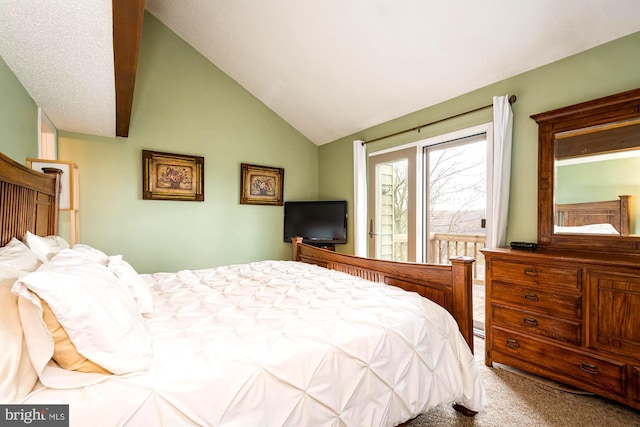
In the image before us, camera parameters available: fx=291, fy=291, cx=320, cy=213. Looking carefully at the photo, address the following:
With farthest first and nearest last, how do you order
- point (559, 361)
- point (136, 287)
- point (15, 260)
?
point (559, 361) → point (136, 287) → point (15, 260)

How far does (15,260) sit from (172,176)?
267 cm

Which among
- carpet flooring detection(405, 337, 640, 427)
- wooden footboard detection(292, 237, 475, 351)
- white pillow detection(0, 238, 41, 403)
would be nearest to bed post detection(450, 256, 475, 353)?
wooden footboard detection(292, 237, 475, 351)

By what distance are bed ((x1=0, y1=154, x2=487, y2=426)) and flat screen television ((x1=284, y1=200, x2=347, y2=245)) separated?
2.31 meters

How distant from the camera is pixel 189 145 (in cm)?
387

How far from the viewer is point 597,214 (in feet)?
6.95

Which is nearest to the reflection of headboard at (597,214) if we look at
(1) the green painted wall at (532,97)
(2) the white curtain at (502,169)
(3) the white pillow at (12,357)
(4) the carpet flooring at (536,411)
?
(1) the green painted wall at (532,97)

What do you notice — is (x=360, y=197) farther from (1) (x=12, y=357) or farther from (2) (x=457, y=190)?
(1) (x=12, y=357)

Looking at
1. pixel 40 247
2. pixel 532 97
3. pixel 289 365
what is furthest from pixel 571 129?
pixel 40 247

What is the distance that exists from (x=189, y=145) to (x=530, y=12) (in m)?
3.75

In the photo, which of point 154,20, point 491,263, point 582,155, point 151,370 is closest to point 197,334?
point 151,370

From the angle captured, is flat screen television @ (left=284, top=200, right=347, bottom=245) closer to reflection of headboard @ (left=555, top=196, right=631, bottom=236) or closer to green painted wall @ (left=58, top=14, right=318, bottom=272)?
green painted wall @ (left=58, top=14, right=318, bottom=272)

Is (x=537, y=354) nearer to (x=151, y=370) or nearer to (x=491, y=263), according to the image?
(x=491, y=263)

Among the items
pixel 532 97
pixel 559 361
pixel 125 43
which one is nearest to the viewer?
pixel 125 43

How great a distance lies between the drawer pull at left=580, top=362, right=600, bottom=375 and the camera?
1.84m
